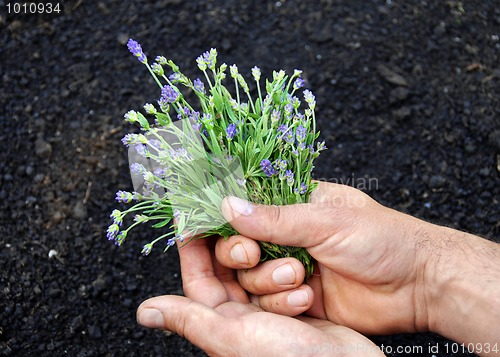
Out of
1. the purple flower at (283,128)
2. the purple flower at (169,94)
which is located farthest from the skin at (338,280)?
the purple flower at (169,94)

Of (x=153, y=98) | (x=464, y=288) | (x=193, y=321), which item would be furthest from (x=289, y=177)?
(x=153, y=98)

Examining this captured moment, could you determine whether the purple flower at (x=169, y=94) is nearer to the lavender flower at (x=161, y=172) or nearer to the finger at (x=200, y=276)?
the lavender flower at (x=161, y=172)

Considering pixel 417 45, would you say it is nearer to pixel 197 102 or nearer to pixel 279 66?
pixel 279 66

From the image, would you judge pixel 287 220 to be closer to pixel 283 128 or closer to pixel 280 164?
pixel 280 164

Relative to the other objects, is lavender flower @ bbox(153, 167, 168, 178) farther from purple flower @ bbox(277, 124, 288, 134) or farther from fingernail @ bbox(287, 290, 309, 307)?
fingernail @ bbox(287, 290, 309, 307)

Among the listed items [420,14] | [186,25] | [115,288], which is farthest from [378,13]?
[115,288]

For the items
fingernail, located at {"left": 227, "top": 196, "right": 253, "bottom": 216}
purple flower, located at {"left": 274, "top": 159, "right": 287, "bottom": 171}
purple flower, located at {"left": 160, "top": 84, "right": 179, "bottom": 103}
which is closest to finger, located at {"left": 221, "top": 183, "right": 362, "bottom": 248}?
fingernail, located at {"left": 227, "top": 196, "right": 253, "bottom": 216}
